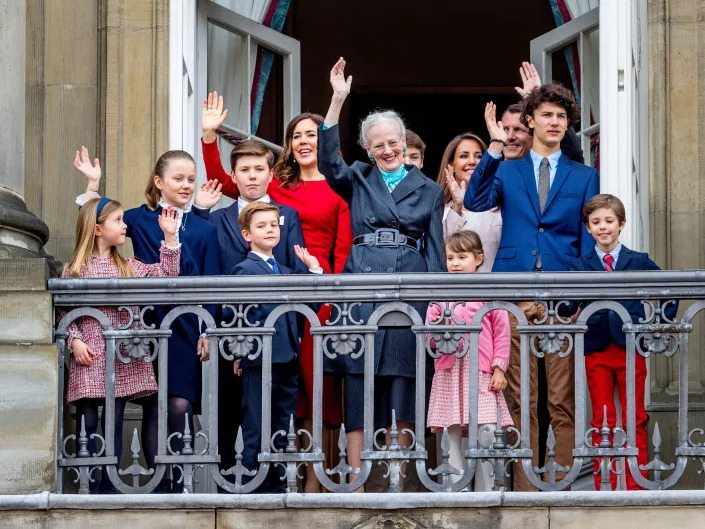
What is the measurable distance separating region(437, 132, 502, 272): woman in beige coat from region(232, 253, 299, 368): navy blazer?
3.69 feet

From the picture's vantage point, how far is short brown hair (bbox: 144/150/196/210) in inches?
344

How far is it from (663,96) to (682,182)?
52 cm

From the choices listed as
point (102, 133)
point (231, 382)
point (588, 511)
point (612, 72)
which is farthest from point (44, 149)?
point (588, 511)

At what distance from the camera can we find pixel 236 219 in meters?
8.88

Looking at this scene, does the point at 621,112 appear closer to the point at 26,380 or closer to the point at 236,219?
the point at 236,219

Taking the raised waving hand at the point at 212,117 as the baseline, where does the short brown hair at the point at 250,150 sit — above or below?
below

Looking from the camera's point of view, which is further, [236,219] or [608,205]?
[236,219]

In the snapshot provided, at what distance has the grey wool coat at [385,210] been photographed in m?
8.62

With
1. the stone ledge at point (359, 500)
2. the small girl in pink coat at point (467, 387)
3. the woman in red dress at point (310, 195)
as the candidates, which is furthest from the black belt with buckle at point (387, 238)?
the stone ledge at point (359, 500)

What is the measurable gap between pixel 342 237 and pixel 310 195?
10.9 inches

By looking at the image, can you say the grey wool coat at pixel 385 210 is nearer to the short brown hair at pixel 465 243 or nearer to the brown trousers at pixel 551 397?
the short brown hair at pixel 465 243

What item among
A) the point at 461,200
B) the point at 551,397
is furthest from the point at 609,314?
the point at 461,200

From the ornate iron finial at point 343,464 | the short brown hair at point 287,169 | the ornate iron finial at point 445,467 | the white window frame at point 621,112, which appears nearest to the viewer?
the ornate iron finial at point 343,464

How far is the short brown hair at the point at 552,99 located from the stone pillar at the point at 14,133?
2.44 m
